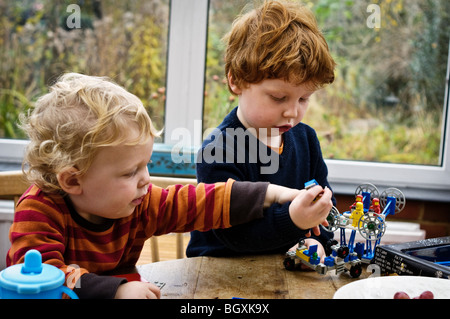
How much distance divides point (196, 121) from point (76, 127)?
4.48 ft

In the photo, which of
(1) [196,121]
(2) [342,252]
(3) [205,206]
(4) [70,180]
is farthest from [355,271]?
(1) [196,121]

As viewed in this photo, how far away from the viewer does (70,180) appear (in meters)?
0.91

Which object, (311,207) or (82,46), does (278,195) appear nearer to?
(311,207)

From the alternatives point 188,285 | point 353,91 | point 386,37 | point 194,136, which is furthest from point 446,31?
point 188,285

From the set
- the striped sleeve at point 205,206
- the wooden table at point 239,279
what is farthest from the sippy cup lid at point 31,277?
the striped sleeve at point 205,206

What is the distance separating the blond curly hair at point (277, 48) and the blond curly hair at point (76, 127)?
311 millimetres

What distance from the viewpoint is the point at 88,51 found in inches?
89.2

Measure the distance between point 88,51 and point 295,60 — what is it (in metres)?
1.39

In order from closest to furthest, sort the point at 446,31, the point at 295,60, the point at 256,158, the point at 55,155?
the point at 55,155 → the point at 295,60 → the point at 256,158 → the point at 446,31

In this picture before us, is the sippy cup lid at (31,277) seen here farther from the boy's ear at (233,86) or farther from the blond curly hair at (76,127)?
the boy's ear at (233,86)

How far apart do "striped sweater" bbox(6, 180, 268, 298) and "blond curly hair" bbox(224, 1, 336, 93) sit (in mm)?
251

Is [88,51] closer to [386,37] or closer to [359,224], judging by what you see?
[386,37]

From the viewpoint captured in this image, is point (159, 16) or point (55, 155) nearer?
point (55, 155)

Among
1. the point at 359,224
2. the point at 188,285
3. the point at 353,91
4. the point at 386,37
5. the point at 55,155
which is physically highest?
the point at 386,37
